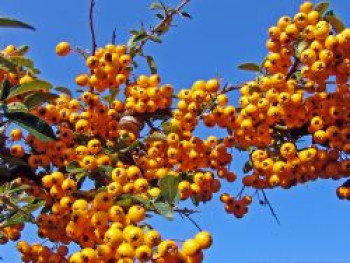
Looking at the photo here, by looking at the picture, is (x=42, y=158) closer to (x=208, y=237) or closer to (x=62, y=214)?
(x=62, y=214)

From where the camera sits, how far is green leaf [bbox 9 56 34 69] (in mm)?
5373

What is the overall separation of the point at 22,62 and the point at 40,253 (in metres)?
1.73

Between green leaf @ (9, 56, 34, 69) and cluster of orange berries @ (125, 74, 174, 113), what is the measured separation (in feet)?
3.02

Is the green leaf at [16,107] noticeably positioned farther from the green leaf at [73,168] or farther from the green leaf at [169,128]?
the green leaf at [169,128]

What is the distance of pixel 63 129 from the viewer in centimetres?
502

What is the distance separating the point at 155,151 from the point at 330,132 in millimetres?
1385

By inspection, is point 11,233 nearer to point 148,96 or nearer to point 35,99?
point 35,99

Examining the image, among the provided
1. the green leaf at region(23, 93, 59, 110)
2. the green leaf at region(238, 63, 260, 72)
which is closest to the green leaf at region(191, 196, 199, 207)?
the green leaf at region(238, 63, 260, 72)

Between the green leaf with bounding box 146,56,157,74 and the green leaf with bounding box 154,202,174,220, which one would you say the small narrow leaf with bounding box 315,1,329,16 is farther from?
the green leaf with bounding box 154,202,174,220

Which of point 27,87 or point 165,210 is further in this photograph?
point 27,87

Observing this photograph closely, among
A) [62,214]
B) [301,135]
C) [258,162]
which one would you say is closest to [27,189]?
[62,214]

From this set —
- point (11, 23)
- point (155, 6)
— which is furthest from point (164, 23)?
point (11, 23)

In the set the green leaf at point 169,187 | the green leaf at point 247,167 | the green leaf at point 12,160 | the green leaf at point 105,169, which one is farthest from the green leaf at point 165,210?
the green leaf at point 247,167

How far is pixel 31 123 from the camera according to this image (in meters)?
4.44
